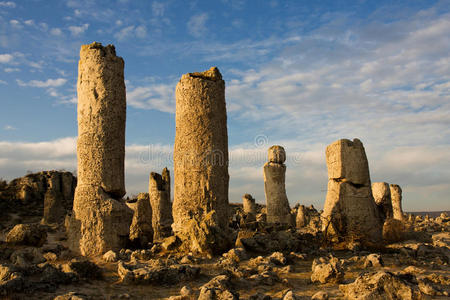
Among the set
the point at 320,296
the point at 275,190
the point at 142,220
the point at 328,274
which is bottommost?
the point at 320,296

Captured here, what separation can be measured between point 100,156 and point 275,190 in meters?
9.17

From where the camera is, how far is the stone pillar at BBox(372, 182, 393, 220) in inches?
493

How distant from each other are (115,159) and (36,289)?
171 inches

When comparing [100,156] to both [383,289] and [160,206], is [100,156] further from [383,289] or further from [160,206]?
[383,289]

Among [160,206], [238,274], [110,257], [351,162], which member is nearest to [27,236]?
[110,257]

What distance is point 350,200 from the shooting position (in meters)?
10.4

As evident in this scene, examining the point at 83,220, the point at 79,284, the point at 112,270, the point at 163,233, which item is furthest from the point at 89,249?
the point at 163,233

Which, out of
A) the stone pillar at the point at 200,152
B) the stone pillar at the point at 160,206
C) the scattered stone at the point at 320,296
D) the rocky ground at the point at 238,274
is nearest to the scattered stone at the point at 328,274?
the rocky ground at the point at 238,274

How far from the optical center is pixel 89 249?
9062 millimetres

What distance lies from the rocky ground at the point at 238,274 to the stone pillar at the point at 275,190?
23.9 ft

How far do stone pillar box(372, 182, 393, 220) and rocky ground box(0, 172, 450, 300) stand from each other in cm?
285

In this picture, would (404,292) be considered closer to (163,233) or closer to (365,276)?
(365,276)

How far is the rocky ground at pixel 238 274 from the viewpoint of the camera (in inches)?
205

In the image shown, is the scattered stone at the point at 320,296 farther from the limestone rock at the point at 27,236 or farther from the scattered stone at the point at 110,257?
the limestone rock at the point at 27,236
